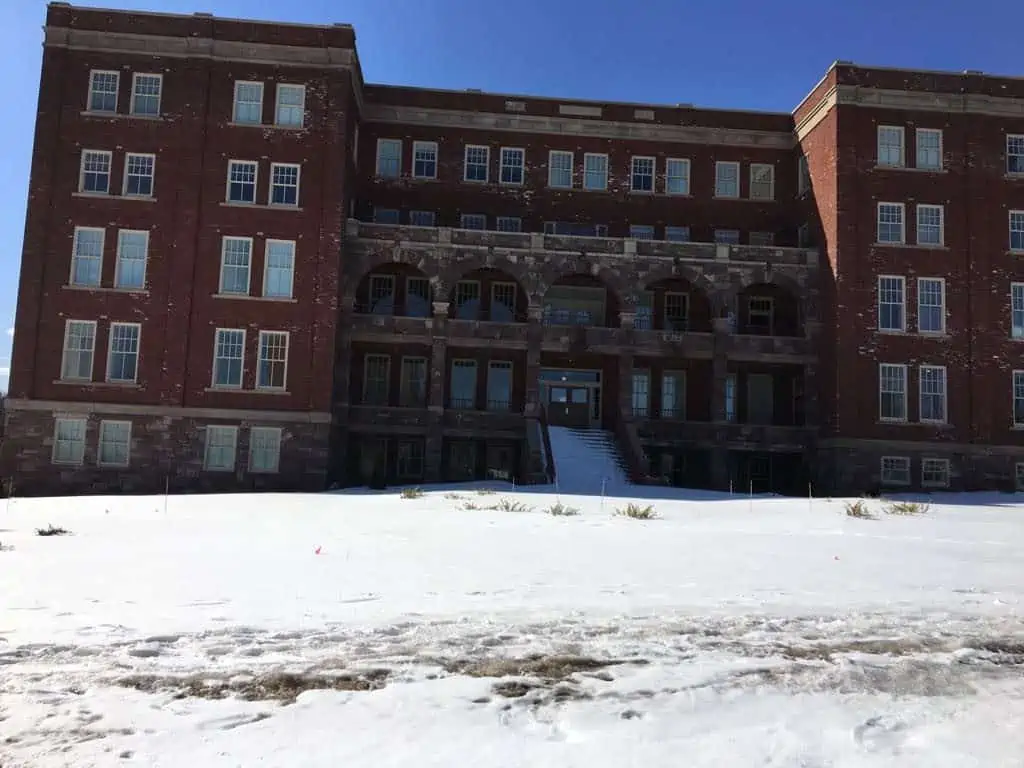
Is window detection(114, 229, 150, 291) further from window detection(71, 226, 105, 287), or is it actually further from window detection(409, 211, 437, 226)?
window detection(409, 211, 437, 226)

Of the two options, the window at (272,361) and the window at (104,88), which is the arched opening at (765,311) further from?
the window at (104,88)

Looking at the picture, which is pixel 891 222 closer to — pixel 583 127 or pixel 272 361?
pixel 583 127

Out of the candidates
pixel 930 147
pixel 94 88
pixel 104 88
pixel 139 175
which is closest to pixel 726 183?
pixel 930 147

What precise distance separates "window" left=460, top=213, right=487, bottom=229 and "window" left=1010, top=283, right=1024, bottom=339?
22.6m

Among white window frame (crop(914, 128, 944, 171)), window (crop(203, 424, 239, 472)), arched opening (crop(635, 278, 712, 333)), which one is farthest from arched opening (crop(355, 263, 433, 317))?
white window frame (crop(914, 128, 944, 171))

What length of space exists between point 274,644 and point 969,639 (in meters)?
5.57

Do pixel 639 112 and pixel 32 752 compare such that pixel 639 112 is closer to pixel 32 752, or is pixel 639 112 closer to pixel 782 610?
pixel 782 610

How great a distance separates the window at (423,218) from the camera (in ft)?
122

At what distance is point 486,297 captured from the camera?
122ft

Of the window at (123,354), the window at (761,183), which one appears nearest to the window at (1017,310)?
the window at (761,183)

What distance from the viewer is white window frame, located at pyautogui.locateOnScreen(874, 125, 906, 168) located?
33.9 meters

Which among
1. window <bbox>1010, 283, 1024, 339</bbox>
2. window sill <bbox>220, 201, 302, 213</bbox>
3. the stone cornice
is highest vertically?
the stone cornice

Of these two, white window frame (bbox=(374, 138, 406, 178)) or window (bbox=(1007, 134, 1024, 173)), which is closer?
window (bbox=(1007, 134, 1024, 173))

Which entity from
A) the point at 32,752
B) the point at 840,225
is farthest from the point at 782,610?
the point at 840,225
